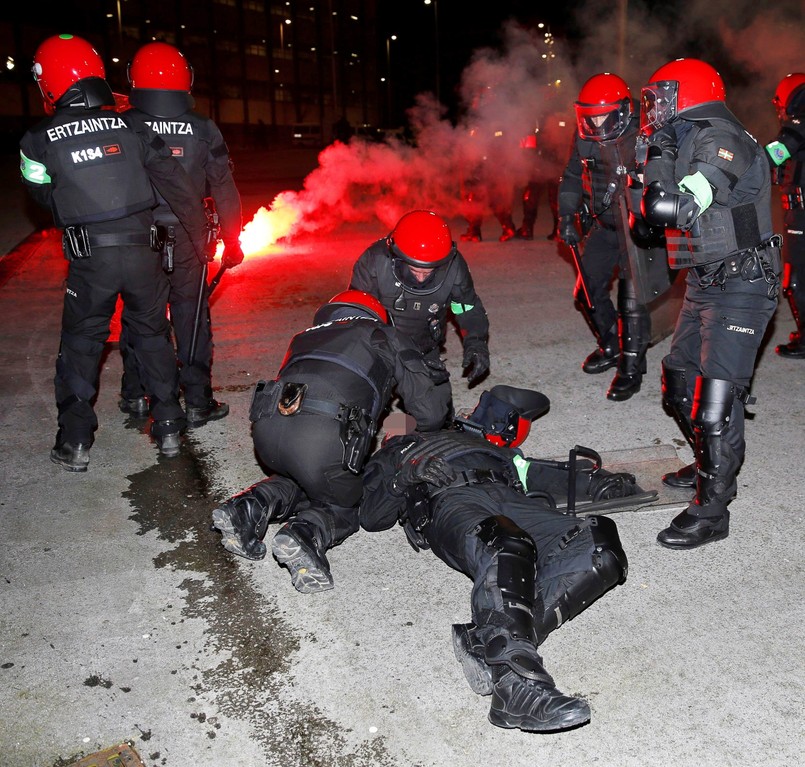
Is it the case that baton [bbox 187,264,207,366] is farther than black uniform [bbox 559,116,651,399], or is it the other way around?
black uniform [bbox 559,116,651,399]

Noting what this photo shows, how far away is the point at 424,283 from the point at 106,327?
6.03 ft

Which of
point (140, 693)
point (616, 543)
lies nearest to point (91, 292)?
point (140, 693)

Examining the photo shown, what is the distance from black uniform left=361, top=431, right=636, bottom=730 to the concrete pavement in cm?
16

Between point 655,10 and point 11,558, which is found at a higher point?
point 655,10

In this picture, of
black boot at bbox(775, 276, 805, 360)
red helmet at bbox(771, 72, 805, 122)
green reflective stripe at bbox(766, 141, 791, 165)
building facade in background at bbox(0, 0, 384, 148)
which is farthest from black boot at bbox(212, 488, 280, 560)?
building facade in background at bbox(0, 0, 384, 148)

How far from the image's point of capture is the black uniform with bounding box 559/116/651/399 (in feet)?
18.0

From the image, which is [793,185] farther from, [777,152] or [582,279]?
[582,279]

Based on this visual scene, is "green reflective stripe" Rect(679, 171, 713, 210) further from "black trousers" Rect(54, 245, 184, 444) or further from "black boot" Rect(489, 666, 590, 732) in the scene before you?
"black trousers" Rect(54, 245, 184, 444)

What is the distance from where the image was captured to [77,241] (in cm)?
433

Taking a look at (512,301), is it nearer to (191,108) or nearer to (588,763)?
(191,108)

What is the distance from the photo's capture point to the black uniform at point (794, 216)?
5.93m

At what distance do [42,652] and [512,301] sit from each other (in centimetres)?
614

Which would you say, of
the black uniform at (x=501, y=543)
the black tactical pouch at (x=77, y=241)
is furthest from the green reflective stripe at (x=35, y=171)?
the black uniform at (x=501, y=543)

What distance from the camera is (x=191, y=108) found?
4.96 metres
